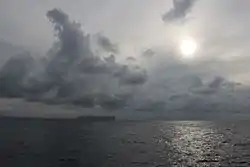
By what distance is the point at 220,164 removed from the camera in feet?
248

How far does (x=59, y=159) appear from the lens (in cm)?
7900

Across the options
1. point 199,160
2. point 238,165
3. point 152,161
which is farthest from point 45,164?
point 238,165

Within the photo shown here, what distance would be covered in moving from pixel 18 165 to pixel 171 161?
35.4 metres

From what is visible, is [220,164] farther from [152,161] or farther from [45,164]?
[45,164]

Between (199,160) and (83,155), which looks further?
(83,155)

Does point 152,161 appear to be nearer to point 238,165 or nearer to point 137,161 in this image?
point 137,161

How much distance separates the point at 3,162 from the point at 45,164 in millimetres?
9945

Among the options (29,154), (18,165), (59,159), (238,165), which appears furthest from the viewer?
(29,154)

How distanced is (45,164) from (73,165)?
20.3 ft

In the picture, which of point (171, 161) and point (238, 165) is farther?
point (171, 161)

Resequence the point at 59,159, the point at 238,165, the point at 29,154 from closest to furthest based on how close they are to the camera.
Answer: the point at 238,165, the point at 59,159, the point at 29,154

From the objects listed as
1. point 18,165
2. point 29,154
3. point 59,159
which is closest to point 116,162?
point 59,159

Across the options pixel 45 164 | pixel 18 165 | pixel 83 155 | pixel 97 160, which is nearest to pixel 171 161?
pixel 97 160

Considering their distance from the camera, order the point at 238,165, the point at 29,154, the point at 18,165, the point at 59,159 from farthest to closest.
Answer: the point at 29,154, the point at 59,159, the point at 238,165, the point at 18,165
